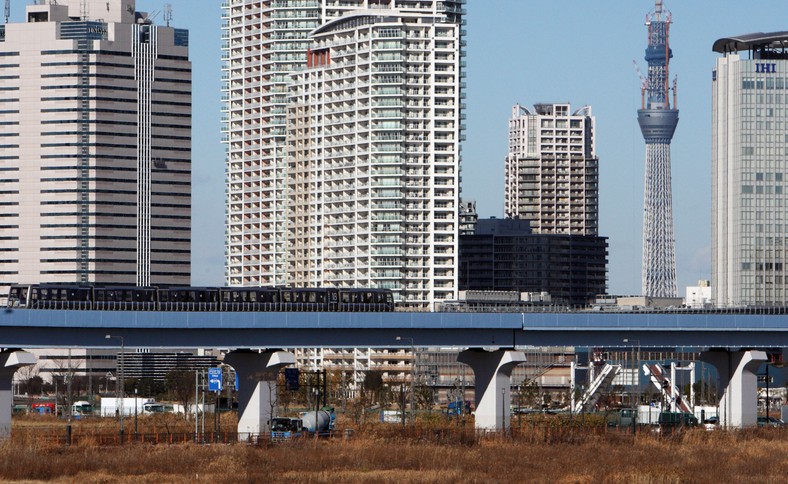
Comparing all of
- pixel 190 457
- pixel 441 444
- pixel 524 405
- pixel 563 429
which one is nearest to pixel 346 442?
pixel 441 444

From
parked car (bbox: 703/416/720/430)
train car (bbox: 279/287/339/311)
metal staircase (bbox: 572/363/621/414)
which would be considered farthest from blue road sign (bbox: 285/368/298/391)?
parked car (bbox: 703/416/720/430)

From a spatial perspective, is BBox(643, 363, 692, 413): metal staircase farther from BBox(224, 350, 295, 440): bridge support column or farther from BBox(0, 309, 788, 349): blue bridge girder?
BBox(224, 350, 295, 440): bridge support column

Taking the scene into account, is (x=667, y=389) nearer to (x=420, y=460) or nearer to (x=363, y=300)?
(x=363, y=300)

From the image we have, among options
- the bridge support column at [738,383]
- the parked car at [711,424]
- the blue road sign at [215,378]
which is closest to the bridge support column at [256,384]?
the blue road sign at [215,378]

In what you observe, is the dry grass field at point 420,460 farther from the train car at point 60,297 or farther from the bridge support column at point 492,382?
the train car at point 60,297

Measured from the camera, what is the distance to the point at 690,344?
438ft

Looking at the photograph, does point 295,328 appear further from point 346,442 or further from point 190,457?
point 190,457

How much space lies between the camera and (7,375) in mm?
114812

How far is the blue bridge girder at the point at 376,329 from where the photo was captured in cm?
11756

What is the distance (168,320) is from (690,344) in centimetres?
4409

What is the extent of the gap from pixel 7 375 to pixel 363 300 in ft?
117

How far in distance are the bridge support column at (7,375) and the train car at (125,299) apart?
13.4 meters

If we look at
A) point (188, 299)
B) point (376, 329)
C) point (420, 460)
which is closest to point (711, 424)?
point (376, 329)

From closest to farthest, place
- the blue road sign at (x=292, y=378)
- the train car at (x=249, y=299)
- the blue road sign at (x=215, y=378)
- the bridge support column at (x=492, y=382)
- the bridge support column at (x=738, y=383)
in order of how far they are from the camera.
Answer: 1. the blue road sign at (x=215, y=378)
2. the bridge support column at (x=492, y=382)
3. the train car at (x=249, y=299)
4. the bridge support column at (x=738, y=383)
5. the blue road sign at (x=292, y=378)
